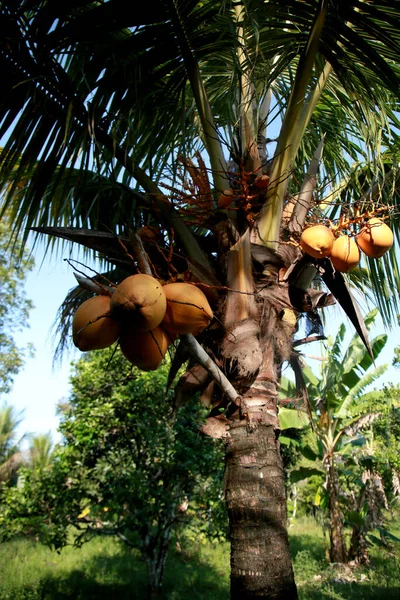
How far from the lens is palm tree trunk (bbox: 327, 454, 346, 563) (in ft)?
33.8

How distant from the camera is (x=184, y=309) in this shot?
58.9 inches

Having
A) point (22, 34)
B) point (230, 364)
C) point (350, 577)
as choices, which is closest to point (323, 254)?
point (230, 364)

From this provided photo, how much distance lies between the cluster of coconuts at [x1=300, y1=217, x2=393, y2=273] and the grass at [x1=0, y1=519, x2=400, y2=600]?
8.02 meters

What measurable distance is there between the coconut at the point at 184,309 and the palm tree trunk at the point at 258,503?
1.87ft

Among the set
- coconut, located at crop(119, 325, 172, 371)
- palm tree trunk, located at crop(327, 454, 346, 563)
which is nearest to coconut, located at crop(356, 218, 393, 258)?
coconut, located at crop(119, 325, 172, 371)

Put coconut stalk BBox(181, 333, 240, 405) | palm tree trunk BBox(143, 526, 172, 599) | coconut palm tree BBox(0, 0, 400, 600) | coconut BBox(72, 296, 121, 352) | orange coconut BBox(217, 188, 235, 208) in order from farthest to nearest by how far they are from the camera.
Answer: palm tree trunk BBox(143, 526, 172, 599), orange coconut BBox(217, 188, 235, 208), coconut palm tree BBox(0, 0, 400, 600), coconut stalk BBox(181, 333, 240, 405), coconut BBox(72, 296, 121, 352)

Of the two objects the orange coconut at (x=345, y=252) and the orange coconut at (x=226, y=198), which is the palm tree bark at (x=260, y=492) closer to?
the orange coconut at (x=345, y=252)

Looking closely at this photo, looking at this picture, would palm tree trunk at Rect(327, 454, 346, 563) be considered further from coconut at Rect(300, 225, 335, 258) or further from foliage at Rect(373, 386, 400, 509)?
coconut at Rect(300, 225, 335, 258)

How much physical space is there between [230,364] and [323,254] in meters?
0.62

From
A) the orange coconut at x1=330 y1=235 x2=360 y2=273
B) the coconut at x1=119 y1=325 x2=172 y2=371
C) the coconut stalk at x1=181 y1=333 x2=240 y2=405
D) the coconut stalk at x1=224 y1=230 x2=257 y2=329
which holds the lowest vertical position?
the coconut at x1=119 y1=325 x2=172 y2=371

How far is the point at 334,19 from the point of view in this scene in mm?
2215

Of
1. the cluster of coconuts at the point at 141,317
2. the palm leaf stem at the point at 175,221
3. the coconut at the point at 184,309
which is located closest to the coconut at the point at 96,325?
the cluster of coconuts at the point at 141,317

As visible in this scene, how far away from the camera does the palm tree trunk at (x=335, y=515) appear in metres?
10.3

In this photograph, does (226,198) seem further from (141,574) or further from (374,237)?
(141,574)
